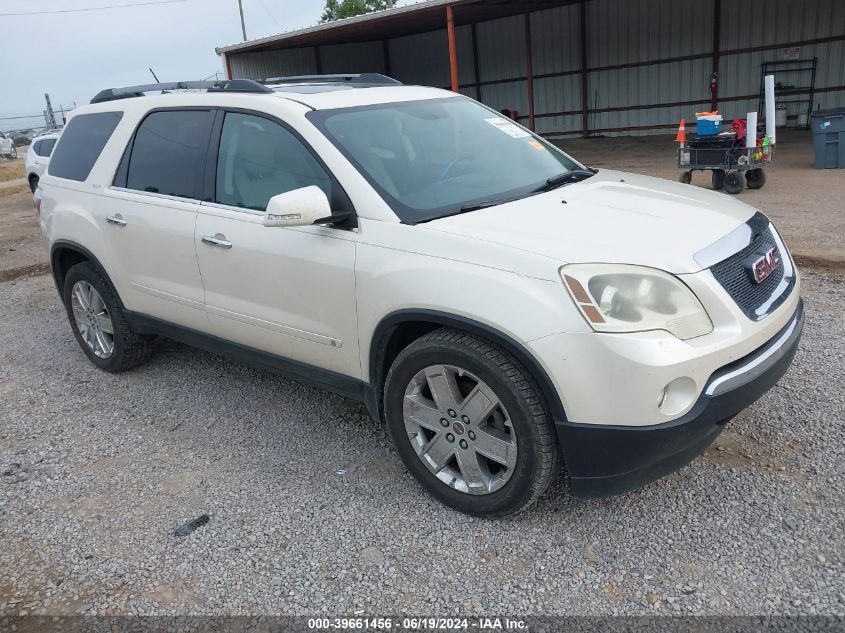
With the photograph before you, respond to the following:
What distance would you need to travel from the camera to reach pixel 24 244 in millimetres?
11602

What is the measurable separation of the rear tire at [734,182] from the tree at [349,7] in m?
39.8

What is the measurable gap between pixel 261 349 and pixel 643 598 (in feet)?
7.35

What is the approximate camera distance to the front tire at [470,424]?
2789mm

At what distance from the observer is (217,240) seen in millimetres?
3783

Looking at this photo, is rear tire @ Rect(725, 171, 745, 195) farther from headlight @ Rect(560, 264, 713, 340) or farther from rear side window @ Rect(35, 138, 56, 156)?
rear side window @ Rect(35, 138, 56, 156)

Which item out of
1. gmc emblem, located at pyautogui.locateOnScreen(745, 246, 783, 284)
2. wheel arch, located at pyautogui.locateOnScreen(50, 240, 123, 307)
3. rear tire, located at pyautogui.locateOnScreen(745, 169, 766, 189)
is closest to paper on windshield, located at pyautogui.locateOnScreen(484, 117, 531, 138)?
gmc emblem, located at pyautogui.locateOnScreen(745, 246, 783, 284)

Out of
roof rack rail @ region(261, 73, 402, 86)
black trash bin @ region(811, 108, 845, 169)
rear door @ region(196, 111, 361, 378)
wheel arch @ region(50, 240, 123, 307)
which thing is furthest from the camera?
black trash bin @ region(811, 108, 845, 169)

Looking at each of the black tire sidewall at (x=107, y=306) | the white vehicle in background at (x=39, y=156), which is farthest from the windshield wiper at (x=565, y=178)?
the white vehicle in background at (x=39, y=156)

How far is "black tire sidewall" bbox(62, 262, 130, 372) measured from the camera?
15.7ft

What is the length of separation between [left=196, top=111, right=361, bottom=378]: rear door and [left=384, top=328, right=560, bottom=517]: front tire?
14.9 inches

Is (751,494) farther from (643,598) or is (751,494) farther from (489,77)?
(489,77)

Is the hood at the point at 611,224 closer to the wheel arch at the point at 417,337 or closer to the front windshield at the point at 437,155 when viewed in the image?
the front windshield at the point at 437,155

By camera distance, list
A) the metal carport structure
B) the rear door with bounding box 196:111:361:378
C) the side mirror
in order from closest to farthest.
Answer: the side mirror → the rear door with bounding box 196:111:361:378 → the metal carport structure

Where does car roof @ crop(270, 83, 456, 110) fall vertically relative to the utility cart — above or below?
above
